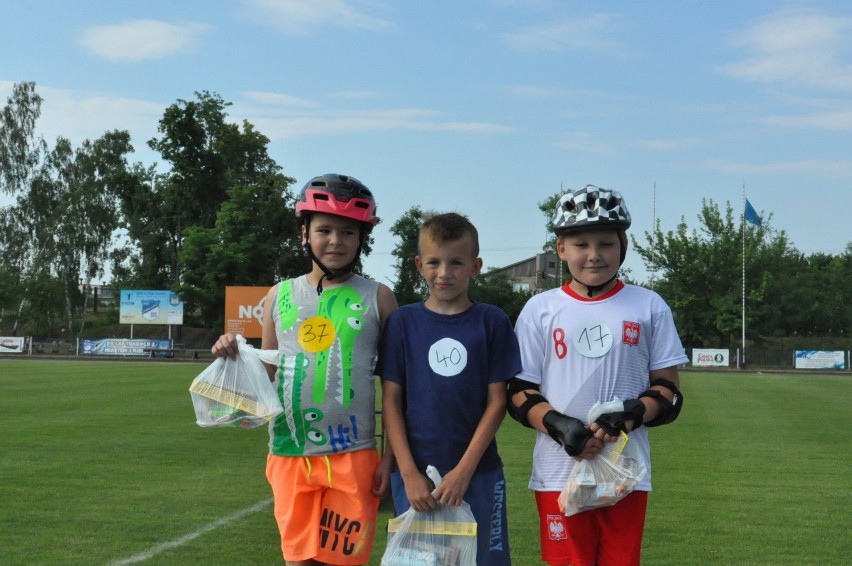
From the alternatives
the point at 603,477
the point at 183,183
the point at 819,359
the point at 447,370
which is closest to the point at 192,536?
the point at 447,370

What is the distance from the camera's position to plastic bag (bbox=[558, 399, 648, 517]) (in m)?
3.62

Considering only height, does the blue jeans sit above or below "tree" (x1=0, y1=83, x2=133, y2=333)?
below

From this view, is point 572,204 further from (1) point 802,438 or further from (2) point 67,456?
(1) point 802,438

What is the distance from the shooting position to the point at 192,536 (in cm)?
730

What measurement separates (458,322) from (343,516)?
895 millimetres

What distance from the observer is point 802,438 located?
15289 mm

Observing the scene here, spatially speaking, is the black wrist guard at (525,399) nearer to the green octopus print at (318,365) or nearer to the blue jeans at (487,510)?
the blue jeans at (487,510)

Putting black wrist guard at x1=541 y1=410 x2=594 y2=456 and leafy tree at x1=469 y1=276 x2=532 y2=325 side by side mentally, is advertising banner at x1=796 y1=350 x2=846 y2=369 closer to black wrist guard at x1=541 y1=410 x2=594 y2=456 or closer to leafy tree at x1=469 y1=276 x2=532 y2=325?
leafy tree at x1=469 y1=276 x2=532 y2=325

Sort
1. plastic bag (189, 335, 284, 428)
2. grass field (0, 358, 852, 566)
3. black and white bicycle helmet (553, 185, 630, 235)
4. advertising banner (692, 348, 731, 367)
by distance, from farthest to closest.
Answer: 1. advertising banner (692, 348, 731, 367)
2. grass field (0, 358, 852, 566)
3. plastic bag (189, 335, 284, 428)
4. black and white bicycle helmet (553, 185, 630, 235)

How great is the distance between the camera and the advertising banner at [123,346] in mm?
57406

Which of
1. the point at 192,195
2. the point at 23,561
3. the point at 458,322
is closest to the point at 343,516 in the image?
the point at 458,322

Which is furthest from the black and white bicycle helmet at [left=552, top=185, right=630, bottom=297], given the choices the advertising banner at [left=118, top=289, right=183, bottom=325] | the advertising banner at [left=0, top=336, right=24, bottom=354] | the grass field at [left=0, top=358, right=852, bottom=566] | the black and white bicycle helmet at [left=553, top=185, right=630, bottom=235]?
the advertising banner at [left=0, top=336, right=24, bottom=354]

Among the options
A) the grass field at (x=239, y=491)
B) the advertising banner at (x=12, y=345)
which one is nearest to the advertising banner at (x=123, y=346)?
the advertising banner at (x=12, y=345)

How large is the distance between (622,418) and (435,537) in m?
0.80
